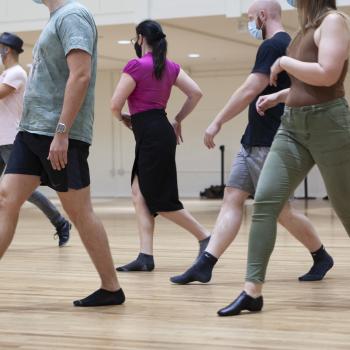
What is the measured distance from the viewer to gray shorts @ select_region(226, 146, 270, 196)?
15.4 ft

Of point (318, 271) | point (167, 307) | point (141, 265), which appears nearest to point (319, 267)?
point (318, 271)

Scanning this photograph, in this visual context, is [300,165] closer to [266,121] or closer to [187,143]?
[266,121]

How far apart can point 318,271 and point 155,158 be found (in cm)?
126

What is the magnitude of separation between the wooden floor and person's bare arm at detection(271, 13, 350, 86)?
1.02 m

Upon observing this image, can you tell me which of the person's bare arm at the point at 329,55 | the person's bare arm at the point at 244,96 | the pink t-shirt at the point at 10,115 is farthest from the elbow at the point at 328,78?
the pink t-shirt at the point at 10,115

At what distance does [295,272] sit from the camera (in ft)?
17.3

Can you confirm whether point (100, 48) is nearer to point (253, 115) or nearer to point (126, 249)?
point (126, 249)

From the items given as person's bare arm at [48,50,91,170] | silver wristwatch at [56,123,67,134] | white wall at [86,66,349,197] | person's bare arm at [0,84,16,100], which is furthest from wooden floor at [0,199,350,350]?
white wall at [86,66,349,197]

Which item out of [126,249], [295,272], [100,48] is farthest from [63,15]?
[100,48]

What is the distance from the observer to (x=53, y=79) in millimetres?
3811

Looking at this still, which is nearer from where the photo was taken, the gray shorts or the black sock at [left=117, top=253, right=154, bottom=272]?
the gray shorts

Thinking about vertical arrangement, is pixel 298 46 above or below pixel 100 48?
above

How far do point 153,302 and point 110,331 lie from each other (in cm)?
74

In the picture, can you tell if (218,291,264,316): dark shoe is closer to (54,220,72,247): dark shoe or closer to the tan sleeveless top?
the tan sleeveless top
